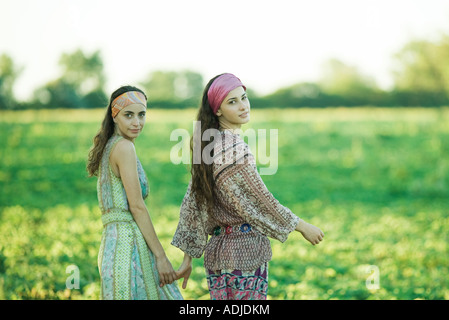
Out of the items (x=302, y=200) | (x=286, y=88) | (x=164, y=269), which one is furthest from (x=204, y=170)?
(x=286, y=88)

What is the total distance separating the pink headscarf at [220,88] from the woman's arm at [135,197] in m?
0.51

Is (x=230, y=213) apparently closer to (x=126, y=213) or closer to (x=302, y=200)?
(x=126, y=213)

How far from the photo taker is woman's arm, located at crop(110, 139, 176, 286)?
2703 millimetres

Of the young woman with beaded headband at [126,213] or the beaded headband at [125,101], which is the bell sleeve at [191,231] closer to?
the young woman with beaded headband at [126,213]

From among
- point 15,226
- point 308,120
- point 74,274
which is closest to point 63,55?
point 308,120

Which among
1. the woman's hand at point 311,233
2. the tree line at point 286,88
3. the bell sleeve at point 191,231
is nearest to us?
the woman's hand at point 311,233

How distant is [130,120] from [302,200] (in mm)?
7804

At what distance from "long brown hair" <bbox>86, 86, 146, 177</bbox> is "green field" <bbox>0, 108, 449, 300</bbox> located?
1.84 m

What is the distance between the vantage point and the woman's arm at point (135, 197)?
106 inches

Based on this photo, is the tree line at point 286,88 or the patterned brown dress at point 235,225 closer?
the patterned brown dress at point 235,225

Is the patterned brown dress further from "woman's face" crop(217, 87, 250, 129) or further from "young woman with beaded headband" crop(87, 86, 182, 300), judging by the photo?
"young woman with beaded headband" crop(87, 86, 182, 300)

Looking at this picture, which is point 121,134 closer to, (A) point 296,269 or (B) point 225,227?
(B) point 225,227

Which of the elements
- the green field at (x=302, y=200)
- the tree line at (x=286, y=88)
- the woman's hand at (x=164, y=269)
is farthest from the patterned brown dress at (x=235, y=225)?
the tree line at (x=286, y=88)

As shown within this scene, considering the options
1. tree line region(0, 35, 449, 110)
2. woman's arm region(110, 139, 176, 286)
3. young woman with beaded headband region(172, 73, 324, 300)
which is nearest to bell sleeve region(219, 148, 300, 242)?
young woman with beaded headband region(172, 73, 324, 300)
